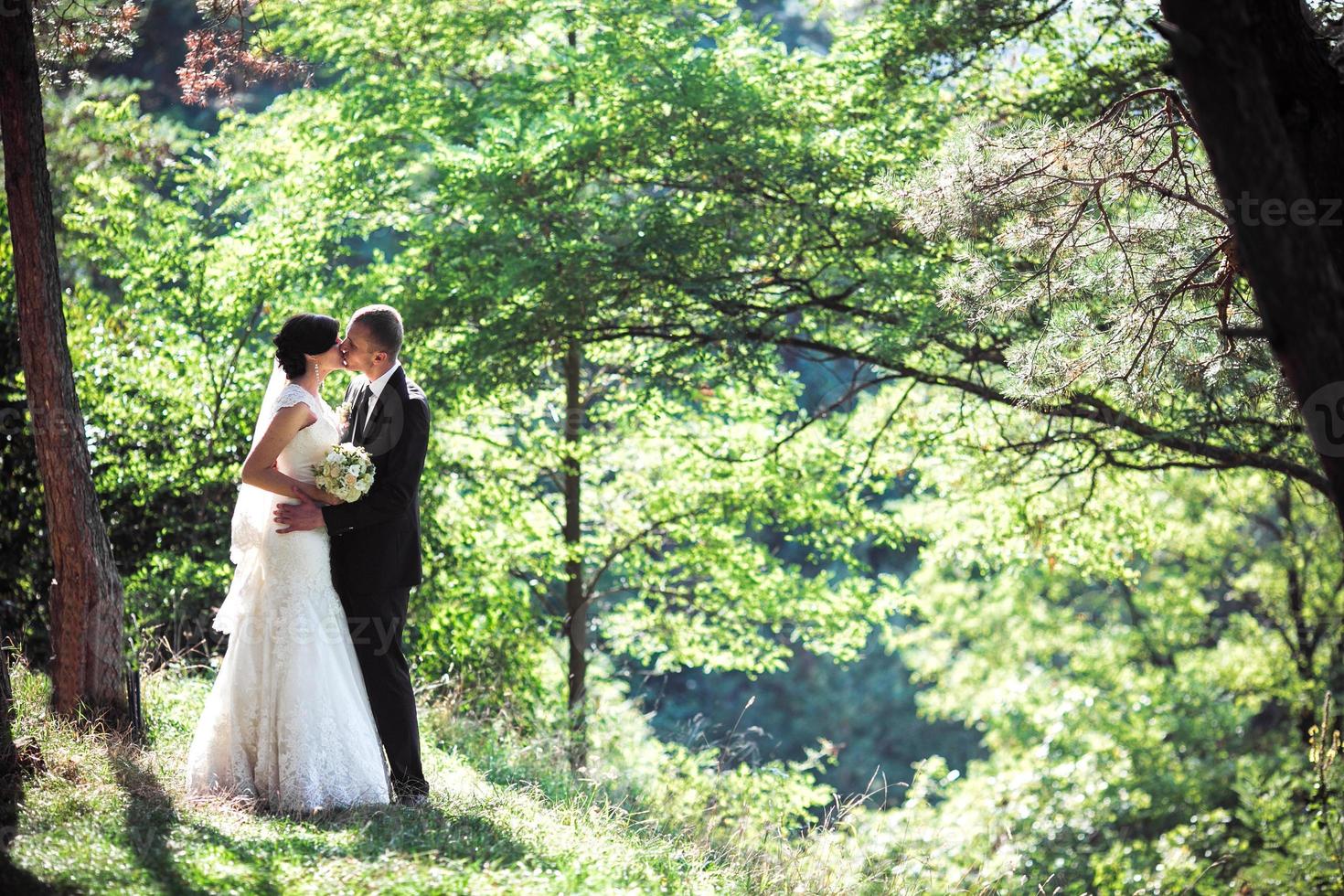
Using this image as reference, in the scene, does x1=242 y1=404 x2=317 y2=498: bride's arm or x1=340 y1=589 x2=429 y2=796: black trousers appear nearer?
x1=242 y1=404 x2=317 y2=498: bride's arm

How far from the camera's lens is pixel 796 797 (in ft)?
31.4

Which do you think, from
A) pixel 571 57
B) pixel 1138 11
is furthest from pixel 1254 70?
pixel 571 57

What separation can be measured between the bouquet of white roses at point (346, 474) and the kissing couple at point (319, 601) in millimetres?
61

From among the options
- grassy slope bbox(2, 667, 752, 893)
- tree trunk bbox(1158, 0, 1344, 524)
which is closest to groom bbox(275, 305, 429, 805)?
grassy slope bbox(2, 667, 752, 893)

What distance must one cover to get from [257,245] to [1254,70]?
7.43m

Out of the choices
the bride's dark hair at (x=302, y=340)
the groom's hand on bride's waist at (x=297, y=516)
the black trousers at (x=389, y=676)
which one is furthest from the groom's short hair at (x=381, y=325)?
the black trousers at (x=389, y=676)

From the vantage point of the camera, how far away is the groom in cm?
448

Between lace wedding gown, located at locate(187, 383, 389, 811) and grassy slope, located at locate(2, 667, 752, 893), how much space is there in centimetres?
14

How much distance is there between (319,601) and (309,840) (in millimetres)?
919

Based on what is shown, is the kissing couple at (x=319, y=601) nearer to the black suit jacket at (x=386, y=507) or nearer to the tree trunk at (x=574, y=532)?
the black suit jacket at (x=386, y=507)

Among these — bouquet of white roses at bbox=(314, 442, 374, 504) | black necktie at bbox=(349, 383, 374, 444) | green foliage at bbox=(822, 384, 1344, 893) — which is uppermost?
black necktie at bbox=(349, 383, 374, 444)

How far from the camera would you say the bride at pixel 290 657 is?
4.32 m

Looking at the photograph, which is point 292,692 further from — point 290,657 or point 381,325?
point 381,325

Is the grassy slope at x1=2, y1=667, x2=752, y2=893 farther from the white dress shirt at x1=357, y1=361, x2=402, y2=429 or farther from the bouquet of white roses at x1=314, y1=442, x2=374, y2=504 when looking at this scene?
the white dress shirt at x1=357, y1=361, x2=402, y2=429
